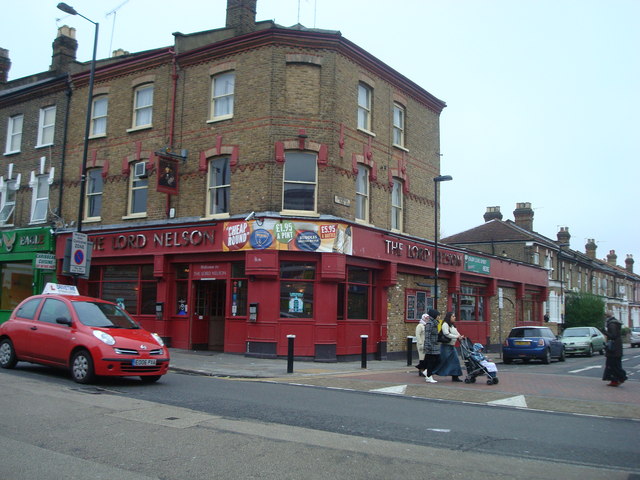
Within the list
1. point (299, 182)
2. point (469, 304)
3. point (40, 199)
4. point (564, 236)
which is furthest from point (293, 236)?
point (564, 236)

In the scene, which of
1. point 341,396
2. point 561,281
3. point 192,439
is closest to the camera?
point 192,439

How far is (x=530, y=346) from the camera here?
22.9m

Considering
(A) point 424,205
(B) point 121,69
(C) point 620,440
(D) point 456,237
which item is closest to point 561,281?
(D) point 456,237

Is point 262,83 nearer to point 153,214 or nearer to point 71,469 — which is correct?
point 153,214

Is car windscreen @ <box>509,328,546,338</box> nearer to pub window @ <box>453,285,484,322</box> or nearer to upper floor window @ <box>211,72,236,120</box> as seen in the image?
pub window @ <box>453,285,484,322</box>

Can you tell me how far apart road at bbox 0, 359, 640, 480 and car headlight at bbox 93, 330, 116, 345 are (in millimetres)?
848

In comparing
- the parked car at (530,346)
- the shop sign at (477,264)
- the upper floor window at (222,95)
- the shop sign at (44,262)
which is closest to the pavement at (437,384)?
the shop sign at (44,262)

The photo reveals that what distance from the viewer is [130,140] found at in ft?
73.9

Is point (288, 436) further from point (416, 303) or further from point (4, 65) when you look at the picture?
point (4, 65)

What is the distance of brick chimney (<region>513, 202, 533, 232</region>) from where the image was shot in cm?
4556

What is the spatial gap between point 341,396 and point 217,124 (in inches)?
493

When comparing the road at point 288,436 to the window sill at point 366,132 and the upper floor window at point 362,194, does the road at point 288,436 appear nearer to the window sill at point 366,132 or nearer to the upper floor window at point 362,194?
the upper floor window at point 362,194

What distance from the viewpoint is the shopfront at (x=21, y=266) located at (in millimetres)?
24812

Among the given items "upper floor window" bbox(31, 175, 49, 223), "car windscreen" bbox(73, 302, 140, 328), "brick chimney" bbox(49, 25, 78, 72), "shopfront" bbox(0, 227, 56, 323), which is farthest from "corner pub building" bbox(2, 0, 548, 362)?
"car windscreen" bbox(73, 302, 140, 328)
